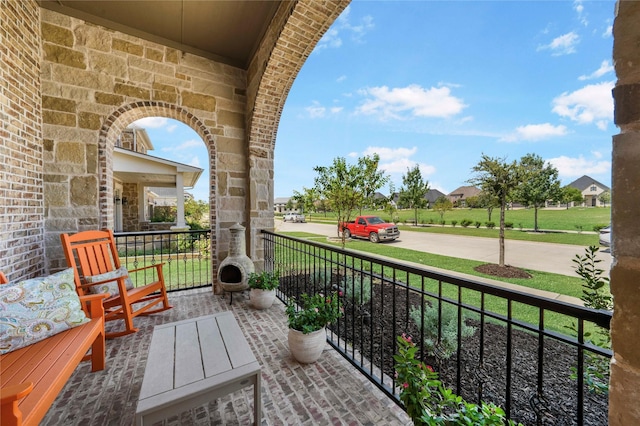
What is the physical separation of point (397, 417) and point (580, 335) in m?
1.17

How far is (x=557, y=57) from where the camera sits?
828cm

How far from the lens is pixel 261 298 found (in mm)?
3303

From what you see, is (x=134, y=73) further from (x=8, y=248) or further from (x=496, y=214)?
(x=496, y=214)

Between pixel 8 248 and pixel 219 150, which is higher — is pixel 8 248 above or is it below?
below

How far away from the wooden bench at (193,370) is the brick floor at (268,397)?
0.28 m

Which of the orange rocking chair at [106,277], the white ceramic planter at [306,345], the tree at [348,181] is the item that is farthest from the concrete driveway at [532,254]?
the white ceramic planter at [306,345]

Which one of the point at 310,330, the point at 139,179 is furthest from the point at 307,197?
the point at 139,179

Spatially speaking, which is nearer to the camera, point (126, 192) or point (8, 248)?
point (8, 248)

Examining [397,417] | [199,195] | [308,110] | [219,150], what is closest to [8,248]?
[219,150]

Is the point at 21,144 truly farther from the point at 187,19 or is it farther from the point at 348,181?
the point at 348,181

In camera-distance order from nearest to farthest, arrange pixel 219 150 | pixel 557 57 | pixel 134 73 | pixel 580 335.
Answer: pixel 580 335 → pixel 134 73 → pixel 219 150 → pixel 557 57

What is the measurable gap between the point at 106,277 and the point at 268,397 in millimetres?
2436

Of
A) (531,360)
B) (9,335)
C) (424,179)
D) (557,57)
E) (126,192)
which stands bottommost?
(531,360)

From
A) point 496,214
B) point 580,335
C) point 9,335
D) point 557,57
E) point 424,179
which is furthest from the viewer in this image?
point 496,214
